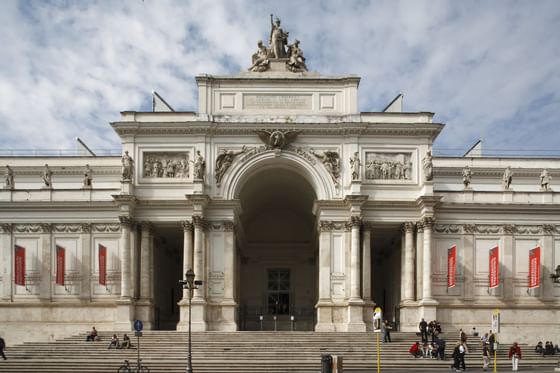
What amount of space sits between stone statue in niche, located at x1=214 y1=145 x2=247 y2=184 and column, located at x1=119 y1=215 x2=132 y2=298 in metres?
Result: 5.85

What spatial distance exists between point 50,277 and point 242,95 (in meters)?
16.3

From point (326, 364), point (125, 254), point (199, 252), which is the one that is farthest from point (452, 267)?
point (326, 364)

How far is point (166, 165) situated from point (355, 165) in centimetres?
1151

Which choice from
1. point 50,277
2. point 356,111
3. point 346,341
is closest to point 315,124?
point 356,111

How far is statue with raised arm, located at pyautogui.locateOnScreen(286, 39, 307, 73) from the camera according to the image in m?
41.2

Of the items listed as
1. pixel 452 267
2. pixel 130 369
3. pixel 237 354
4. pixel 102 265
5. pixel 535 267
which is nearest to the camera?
pixel 130 369

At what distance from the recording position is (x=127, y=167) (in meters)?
38.9

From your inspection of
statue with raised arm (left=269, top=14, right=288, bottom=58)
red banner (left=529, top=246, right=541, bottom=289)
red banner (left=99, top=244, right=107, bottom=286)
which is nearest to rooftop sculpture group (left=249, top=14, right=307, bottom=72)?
statue with raised arm (left=269, top=14, right=288, bottom=58)

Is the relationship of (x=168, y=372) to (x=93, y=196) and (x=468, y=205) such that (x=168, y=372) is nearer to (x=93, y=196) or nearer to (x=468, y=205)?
(x=93, y=196)

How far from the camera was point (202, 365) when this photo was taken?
30.0 m

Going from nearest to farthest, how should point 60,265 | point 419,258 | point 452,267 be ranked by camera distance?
point 452,267 → point 419,258 → point 60,265

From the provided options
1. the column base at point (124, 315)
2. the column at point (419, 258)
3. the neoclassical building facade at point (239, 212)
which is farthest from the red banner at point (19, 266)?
the column at point (419, 258)

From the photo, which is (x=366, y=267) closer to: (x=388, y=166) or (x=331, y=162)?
(x=388, y=166)

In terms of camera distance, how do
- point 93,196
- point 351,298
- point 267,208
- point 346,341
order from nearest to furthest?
point 346,341, point 351,298, point 93,196, point 267,208
